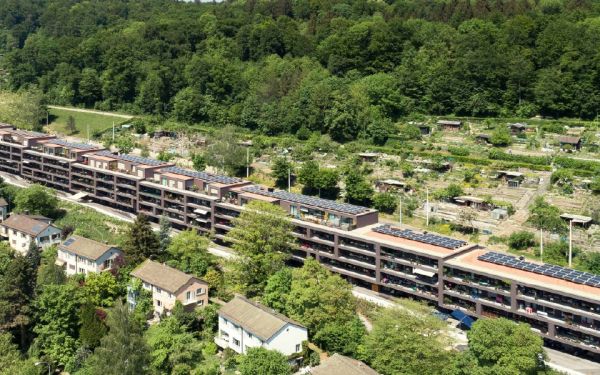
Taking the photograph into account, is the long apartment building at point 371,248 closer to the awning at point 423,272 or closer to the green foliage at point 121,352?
the awning at point 423,272

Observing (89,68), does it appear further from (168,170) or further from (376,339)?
(376,339)

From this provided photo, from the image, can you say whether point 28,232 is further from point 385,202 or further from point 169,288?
point 385,202

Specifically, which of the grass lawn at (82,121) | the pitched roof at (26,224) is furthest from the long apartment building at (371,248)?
the grass lawn at (82,121)

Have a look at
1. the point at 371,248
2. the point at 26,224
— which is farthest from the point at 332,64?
the point at 26,224

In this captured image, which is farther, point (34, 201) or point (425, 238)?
point (34, 201)

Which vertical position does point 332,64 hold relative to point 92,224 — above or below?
above

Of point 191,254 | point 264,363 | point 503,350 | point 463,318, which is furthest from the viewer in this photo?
point 191,254

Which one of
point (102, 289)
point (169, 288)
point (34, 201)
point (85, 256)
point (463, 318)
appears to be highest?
point (34, 201)

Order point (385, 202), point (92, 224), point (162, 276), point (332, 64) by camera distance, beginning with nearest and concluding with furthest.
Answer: point (162, 276)
point (385, 202)
point (92, 224)
point (332, 64)
